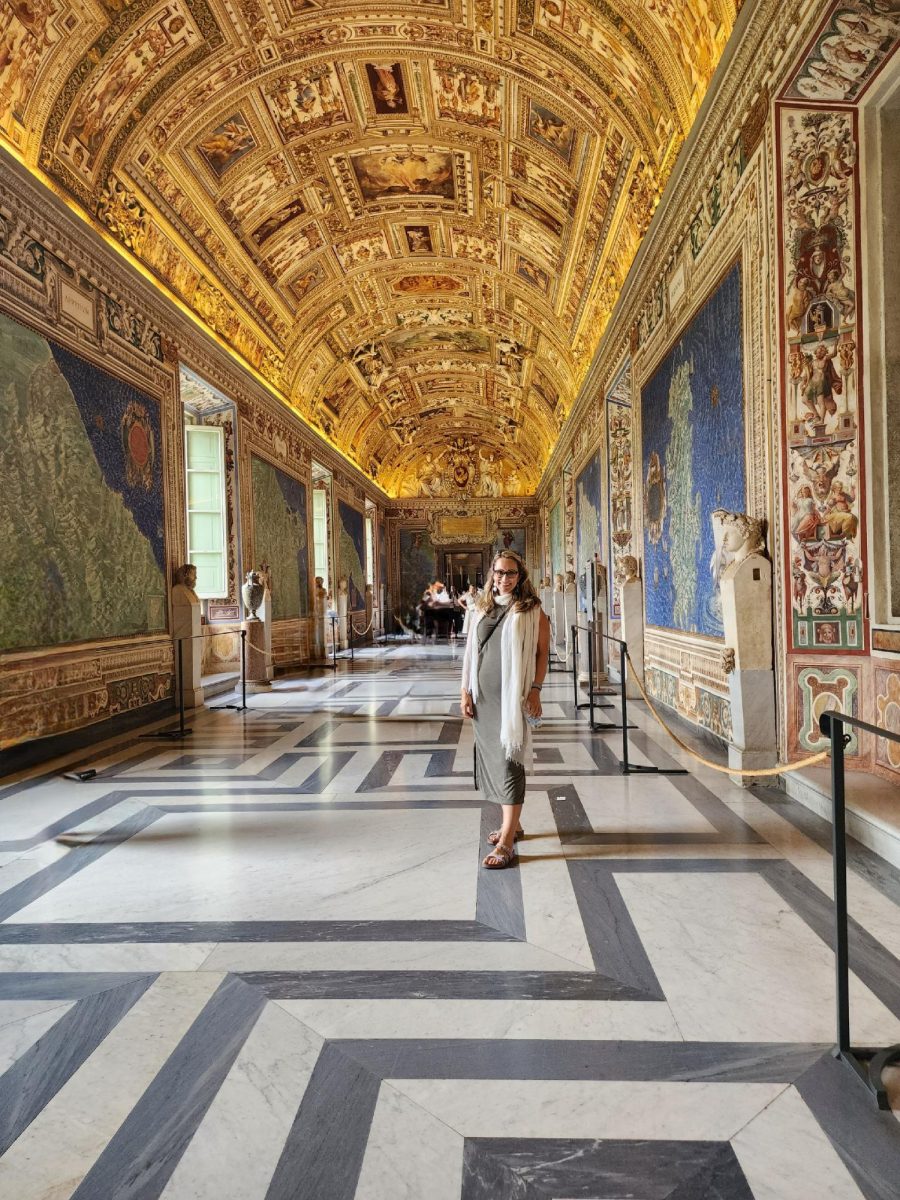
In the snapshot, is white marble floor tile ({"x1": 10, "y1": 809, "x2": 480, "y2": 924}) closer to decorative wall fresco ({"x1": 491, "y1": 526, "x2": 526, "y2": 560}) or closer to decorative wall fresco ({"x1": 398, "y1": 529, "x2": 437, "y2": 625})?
decorative wall fresco ({"x1": 398, "y1": 529, "x2": 437, "y2": 625})

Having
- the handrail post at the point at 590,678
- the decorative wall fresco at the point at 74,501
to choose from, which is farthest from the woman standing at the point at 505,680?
the decorative wall fresco at the point at 74,501

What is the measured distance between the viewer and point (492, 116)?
10609 mm

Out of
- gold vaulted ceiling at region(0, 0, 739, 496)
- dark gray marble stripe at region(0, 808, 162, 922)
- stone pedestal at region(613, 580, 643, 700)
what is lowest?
dark gray marble stripe at region(0, 808, 162, 922)

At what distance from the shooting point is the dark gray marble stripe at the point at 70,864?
12.6 feet

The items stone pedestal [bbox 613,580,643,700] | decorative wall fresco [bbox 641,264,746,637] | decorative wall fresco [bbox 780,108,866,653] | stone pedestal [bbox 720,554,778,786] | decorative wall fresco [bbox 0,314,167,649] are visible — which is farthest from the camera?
stone pedestal [bbox 613,580,643,700]

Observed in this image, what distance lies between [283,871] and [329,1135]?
223 cm

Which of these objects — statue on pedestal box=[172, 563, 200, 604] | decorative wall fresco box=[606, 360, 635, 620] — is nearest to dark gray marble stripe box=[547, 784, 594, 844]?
statue on pedestal box=[172, 563, 200, 604]

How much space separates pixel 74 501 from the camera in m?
8.27

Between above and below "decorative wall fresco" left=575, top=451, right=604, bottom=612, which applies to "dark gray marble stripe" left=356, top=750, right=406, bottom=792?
below

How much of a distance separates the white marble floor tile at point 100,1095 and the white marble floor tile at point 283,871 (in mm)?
795

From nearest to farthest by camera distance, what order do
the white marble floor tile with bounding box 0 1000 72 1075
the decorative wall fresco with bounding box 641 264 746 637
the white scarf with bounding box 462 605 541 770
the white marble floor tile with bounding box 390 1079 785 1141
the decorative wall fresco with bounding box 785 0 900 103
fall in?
the white marble floor tile with bounding box 390 1079 785 1141 → the white marble floor tile with bounding box 0 1000 72 1075 → the white scarf with bounding box 462 605 541 770 → the decorative wall fresco with bounding box 785 0 900 103 → the decorative wall fresco with bounding box 641 264 746 637

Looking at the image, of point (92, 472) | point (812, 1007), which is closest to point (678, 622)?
point (812, 1007)

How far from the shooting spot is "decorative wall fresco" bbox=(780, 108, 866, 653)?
17.2 feet

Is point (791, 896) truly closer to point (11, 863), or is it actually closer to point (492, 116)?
point (11, 863)
